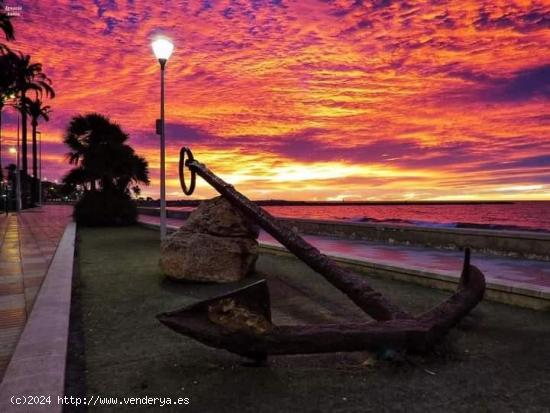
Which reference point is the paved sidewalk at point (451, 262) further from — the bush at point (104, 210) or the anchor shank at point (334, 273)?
the bush at point (104, 210)

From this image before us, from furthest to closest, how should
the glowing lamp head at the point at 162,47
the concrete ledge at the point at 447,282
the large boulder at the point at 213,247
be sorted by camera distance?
1. the glowing lamp head at the point at 162,47
2. the large boulder at the point at 213,247
3. the concrete ledge at the point at 447,282

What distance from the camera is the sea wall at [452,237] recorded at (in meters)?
9.37

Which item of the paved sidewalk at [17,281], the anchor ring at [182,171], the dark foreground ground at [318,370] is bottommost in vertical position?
the dark foreground ground at [318,370]

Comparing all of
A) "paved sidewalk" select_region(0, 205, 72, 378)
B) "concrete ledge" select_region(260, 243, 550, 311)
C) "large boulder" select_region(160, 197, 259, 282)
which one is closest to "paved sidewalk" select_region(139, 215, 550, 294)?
"concrete ledge" select_region(260, 243, 550, 311)

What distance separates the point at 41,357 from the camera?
3.61m

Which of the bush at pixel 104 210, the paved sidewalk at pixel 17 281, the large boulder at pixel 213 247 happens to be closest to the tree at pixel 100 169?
the bush at pixel 104 210

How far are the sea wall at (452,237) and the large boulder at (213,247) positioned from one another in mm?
5957

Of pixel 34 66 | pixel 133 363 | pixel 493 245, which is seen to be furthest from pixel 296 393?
pixel 34 66

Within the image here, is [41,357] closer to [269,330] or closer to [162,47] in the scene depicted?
[269,330]

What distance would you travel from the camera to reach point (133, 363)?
3.87 m

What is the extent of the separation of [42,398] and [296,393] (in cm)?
178

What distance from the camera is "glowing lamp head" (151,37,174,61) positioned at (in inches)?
421

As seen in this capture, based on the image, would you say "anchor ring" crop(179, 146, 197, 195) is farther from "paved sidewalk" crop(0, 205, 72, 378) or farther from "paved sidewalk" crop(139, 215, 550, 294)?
"paved sidewalk" crop(139, 215, 550, 294)

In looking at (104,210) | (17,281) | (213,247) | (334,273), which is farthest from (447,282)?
(104,210)
